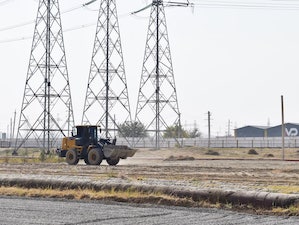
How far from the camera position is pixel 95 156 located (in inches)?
1736

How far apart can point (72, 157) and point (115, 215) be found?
29467 millimetres

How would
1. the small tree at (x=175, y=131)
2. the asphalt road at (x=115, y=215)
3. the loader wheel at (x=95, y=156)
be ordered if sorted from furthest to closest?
the small tree at (x=175, y=131)
the loader wheel at (x=95, y=156)
the asphalt road at (x=115, y=215)

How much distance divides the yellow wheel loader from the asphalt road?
2474 cm

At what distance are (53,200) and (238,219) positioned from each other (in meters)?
6.94

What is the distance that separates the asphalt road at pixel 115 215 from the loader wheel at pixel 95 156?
24455 millimetres

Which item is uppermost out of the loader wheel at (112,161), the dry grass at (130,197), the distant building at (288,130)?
the distant building at (288,130)

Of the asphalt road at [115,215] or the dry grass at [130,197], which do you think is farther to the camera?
the dry grass at [130,197]

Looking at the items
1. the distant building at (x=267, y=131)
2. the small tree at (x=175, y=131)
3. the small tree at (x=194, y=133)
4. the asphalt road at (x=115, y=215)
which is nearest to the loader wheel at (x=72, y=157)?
the asphalt road at (x=115, y=215)

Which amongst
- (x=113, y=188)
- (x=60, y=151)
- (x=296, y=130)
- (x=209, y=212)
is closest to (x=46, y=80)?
(x=60, y=151)

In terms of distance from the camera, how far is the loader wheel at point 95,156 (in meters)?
43.8

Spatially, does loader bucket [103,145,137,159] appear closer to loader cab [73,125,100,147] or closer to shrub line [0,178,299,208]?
loader cab [73,125,100,147]

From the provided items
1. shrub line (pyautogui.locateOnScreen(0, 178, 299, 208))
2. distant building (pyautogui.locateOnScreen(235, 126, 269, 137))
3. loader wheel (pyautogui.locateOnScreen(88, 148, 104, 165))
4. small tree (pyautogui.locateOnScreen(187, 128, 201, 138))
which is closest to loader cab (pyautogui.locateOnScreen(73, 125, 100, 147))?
loader wheel (pyautogui.locateOnScreen(88, 148, 104, 165))

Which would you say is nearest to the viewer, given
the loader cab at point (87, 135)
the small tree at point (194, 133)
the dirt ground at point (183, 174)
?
the dirt ground at point (183, 174)

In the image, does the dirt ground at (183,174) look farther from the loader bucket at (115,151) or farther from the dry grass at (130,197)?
the dry grass at (130,197)
